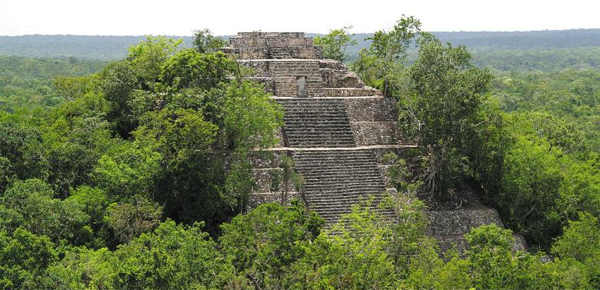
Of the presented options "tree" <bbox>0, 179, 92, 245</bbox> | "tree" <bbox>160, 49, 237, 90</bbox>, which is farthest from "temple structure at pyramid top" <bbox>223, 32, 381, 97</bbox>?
"tree" <bbox>0, 179, 92, 245</bbox>

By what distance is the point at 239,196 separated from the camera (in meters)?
20.9

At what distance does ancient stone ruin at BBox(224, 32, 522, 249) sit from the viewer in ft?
71.0

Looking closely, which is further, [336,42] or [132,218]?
[336,42]

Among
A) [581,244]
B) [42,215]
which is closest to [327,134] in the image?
[581,244]

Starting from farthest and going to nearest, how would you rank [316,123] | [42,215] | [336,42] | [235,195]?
1. [336,42]
2. [316,123]
3. [235,195]
4. [42,215]

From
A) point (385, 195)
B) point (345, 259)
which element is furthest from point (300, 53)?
point (345, 259)

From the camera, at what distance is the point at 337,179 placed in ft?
73.2

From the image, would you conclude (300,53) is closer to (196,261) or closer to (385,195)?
(385,195)

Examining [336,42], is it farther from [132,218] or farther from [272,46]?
[132,218]

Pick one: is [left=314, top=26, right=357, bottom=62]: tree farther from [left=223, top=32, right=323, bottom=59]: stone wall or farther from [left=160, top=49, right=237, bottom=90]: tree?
[left=160, top=49, right=237, bottom=90]: tree

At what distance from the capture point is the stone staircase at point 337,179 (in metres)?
21.5

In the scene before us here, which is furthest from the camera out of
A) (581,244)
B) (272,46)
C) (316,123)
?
(272,46)

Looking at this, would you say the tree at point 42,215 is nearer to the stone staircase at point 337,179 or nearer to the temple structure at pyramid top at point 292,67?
the stone staircase at point 337,179

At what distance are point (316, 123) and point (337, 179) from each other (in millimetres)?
2832
